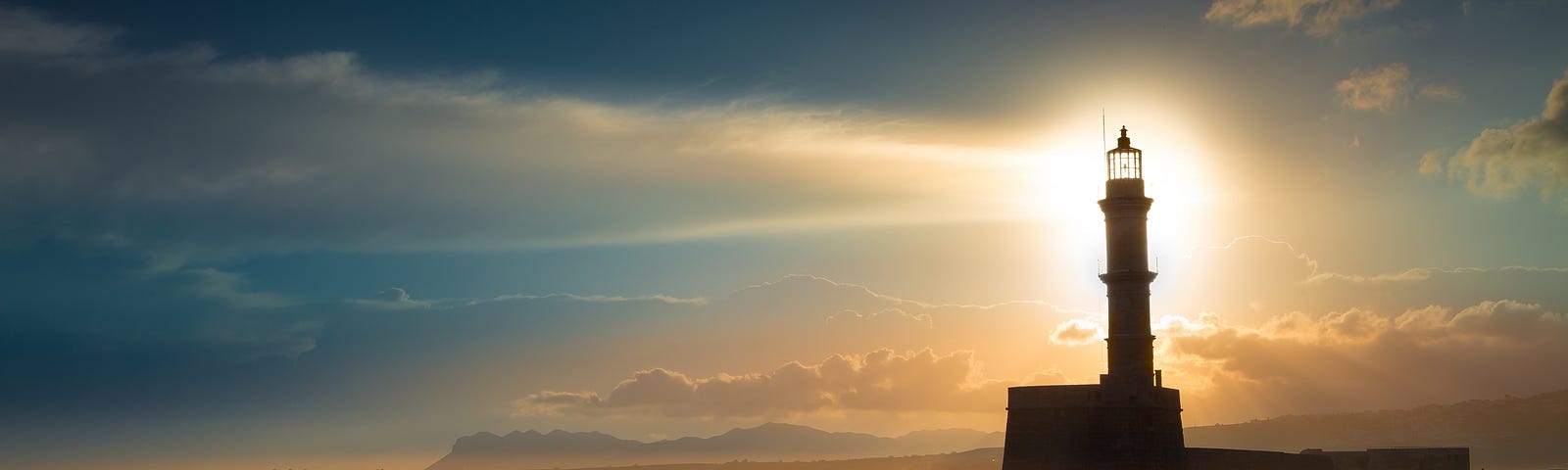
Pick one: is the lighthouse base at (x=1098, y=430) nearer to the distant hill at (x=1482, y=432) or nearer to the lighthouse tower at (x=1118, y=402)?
the lighthouse tower at (x=1118, y=402)

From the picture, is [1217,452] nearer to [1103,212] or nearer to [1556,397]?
[1103,212]

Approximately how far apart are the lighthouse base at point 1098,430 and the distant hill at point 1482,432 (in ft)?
405

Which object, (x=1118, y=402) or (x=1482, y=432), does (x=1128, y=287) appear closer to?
(x=1118, y=402)

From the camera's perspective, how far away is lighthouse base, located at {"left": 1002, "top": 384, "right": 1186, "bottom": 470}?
52.0 metres

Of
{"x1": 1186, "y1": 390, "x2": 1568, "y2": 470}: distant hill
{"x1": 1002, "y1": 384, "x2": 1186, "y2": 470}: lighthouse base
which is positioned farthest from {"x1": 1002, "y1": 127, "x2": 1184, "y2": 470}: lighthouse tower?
{"x1": 1186, "y1": 390, "x2": 1568, "y2": 470}: distant hill

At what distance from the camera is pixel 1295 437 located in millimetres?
192375

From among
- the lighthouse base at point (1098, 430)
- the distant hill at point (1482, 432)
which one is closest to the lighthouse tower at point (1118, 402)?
the lighthouse base at point (1098, 430)

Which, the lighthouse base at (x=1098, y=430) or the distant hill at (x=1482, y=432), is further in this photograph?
the distant hill at (x=1482, y=432)

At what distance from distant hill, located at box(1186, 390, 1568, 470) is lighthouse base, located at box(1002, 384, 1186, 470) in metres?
124

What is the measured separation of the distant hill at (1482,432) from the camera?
166500 mm

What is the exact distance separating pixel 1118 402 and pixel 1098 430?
3.64ft

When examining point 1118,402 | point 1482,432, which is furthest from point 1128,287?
point 1482,432

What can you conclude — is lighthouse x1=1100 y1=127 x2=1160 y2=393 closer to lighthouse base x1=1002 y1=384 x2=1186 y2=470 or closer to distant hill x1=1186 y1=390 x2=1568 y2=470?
lighthouse base x1=1002 y1=384 x2=1186 y2=470

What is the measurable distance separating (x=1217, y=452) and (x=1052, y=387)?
6.69m
